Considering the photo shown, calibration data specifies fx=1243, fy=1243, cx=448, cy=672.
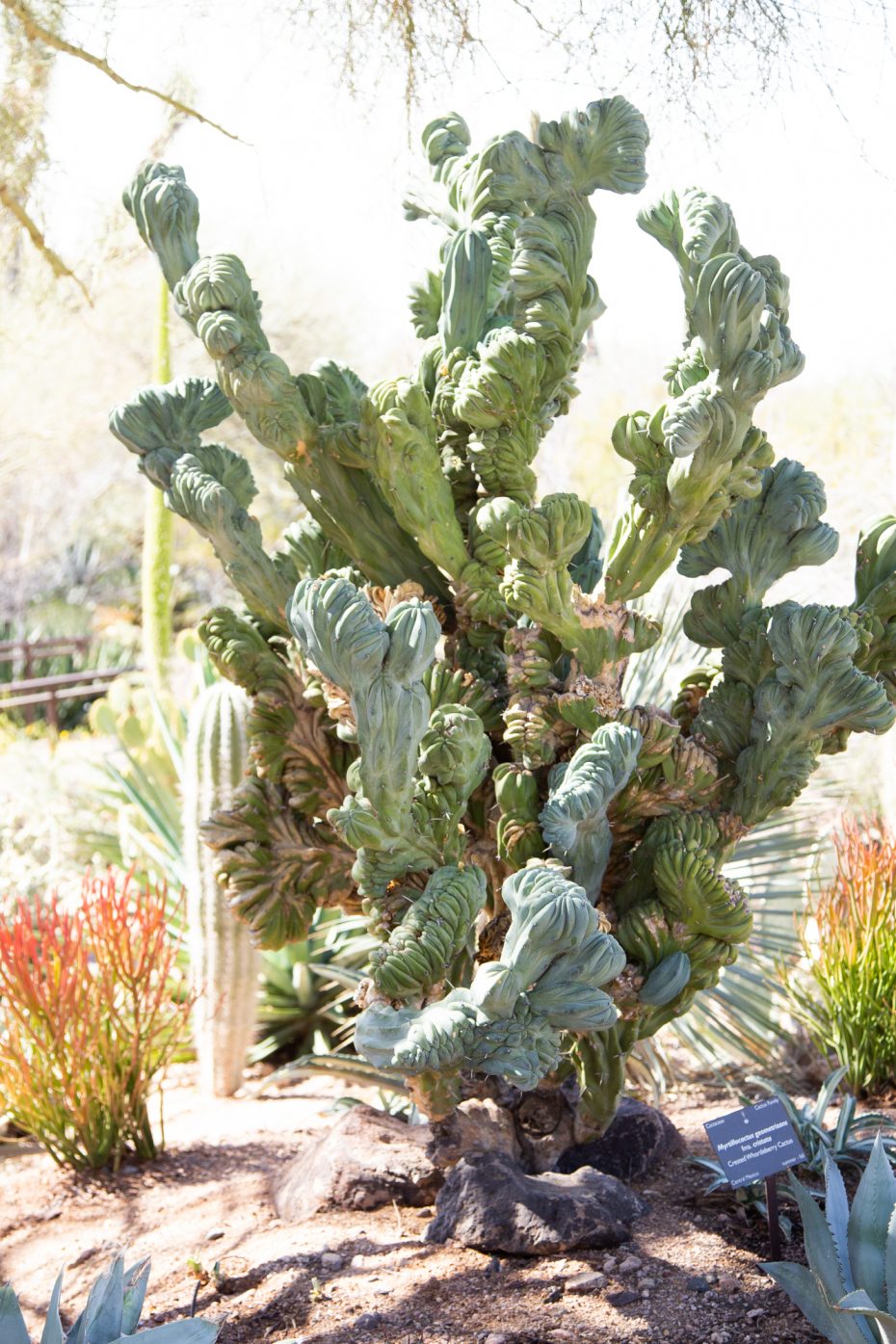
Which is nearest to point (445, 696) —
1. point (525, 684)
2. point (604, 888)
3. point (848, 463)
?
point (525, 684)

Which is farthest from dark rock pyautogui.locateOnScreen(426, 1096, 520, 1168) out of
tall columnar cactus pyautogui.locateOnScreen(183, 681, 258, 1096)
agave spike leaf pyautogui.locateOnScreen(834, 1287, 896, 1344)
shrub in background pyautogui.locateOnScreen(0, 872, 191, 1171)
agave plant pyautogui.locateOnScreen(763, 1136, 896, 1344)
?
tall columnar cactus pyautogui.locateOnScreen(183, 681, 258, 1096)

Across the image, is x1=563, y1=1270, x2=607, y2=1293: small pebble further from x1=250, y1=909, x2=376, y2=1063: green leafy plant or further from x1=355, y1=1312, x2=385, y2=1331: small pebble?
x1=250, y1=909, x2=376, y2=1063: green leafy plant

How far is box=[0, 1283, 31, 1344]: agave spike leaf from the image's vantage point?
1.95 meters

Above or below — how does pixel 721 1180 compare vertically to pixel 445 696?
below

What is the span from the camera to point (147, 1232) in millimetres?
3043

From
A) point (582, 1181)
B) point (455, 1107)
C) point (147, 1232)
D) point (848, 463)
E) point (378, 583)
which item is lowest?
point (147, 1232)

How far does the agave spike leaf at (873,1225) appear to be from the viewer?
2131mm

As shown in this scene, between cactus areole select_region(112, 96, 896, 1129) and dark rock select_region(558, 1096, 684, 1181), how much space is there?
19cm

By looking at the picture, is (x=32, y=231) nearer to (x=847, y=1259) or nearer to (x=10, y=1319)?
(x=10, y=1319)

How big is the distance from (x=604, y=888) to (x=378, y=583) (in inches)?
31.3

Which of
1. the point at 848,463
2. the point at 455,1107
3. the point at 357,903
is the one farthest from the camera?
the point at 848,463

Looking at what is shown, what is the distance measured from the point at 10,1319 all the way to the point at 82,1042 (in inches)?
61.3

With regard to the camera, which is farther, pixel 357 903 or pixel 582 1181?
pixel 357 903

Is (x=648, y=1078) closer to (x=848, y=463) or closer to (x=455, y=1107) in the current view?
(x=455, y=1107)
